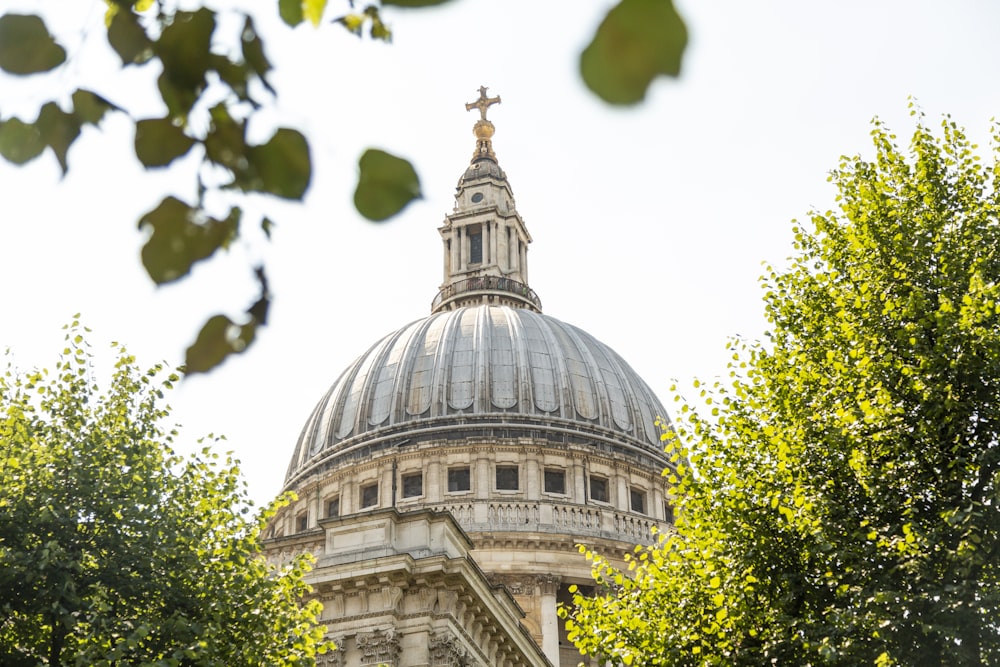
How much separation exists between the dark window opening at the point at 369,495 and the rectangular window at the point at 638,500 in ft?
35.5

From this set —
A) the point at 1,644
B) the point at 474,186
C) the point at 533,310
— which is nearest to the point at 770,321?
the point at 1,644

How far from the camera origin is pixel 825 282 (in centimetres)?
2125

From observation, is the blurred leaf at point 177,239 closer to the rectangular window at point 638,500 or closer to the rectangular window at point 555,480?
the rectangular window at point 555,480

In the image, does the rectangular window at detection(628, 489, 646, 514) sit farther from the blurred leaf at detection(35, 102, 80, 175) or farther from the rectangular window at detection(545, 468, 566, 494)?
the blurred leaf at detection(35, 102, 80, 175)

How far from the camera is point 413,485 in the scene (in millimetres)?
55594

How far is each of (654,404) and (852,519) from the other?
45282 millimetres

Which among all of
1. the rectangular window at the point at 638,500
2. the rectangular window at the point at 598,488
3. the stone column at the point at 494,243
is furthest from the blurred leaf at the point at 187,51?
the stone column at the point at 494,243

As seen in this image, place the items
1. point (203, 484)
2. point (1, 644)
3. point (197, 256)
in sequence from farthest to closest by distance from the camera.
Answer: point (203, 484)
point (1, 644)
point (197, 256)

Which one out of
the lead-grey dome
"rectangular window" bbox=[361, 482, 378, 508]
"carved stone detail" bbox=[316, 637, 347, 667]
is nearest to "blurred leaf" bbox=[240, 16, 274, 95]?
"carved stone detail" bbox=[316, 637, 347, 667]

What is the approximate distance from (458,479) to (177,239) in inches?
2042

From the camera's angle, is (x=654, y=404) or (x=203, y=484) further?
(x=654, y=404)

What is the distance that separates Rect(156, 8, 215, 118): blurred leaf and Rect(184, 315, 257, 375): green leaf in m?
0.62

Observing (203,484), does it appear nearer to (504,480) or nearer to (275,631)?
(275,631)

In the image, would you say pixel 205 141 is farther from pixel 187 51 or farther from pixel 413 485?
pixel 413 485
